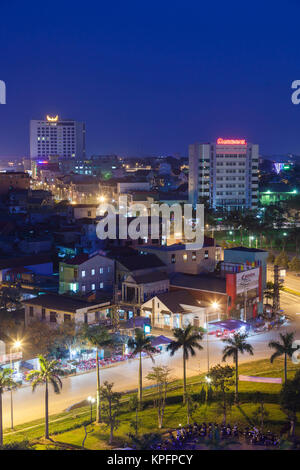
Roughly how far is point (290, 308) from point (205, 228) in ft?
57.2

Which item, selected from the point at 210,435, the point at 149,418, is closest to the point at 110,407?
the point at 149,418

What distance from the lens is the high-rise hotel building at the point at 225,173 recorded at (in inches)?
1964

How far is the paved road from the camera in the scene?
14734 mm

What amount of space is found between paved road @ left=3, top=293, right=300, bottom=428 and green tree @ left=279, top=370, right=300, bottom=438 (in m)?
3.75

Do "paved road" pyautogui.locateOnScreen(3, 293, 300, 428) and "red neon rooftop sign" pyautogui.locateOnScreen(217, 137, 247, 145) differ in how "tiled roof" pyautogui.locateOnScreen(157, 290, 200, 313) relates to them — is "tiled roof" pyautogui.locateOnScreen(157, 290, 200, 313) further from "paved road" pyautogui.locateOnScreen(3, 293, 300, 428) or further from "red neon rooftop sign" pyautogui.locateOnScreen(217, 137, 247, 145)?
"red neon rooftop sign" pyautogui.locateOnScreen(217, 137, 247, 145)

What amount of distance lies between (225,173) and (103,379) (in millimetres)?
35814

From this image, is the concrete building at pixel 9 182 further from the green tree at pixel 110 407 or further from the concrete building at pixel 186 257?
the green tree at pixel 110 407

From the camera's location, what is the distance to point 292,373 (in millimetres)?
16672

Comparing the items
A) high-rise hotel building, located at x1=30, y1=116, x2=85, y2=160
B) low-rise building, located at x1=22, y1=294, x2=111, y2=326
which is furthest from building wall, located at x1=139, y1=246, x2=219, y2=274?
high-rise hotel building, located at x1=30, y1=116, x2=85, y2=160

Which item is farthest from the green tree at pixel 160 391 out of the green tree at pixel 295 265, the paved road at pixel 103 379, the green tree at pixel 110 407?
the green tree at pixel 295 265

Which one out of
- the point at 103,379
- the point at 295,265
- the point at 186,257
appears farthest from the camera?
the point at 295,265

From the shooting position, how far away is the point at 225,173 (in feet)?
165

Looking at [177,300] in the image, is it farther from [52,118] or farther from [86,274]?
[52,118]
